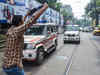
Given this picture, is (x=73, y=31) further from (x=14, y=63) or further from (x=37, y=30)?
(x=14, y=63)

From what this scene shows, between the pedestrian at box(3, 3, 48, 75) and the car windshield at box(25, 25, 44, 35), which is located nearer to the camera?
the pedestrian at box(3, 3, 48, 75)

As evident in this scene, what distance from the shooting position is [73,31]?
579 inches

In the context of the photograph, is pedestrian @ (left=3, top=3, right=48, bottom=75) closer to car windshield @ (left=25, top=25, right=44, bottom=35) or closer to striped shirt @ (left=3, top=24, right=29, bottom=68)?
striped shirt @ (left=3, top=24, right=29, bottom=68)

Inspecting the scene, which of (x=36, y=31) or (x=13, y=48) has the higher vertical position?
(x=36, y=31)

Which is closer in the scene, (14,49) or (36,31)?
(14,49)

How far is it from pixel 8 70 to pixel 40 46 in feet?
13.5

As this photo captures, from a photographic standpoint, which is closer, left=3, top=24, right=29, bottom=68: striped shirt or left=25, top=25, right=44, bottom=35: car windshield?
left=3, top=24, right=29, bottom=68: striped shirt

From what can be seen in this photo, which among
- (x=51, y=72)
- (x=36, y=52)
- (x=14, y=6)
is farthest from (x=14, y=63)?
(x=14, y=6)

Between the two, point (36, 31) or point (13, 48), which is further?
point (36, 31)

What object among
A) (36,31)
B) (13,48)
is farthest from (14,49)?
(36,31)

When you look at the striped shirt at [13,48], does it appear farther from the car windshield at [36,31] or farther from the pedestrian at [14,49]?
the car windshield at [36,31]

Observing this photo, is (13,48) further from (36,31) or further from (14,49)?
(36,31)

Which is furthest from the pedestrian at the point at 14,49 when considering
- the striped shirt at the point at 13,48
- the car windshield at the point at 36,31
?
the car windshield at the point at 36,31

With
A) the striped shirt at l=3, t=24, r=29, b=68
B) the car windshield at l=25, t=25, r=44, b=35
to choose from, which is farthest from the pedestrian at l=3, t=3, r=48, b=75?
the car windshield at l=25, t=25, r=44, b=35
